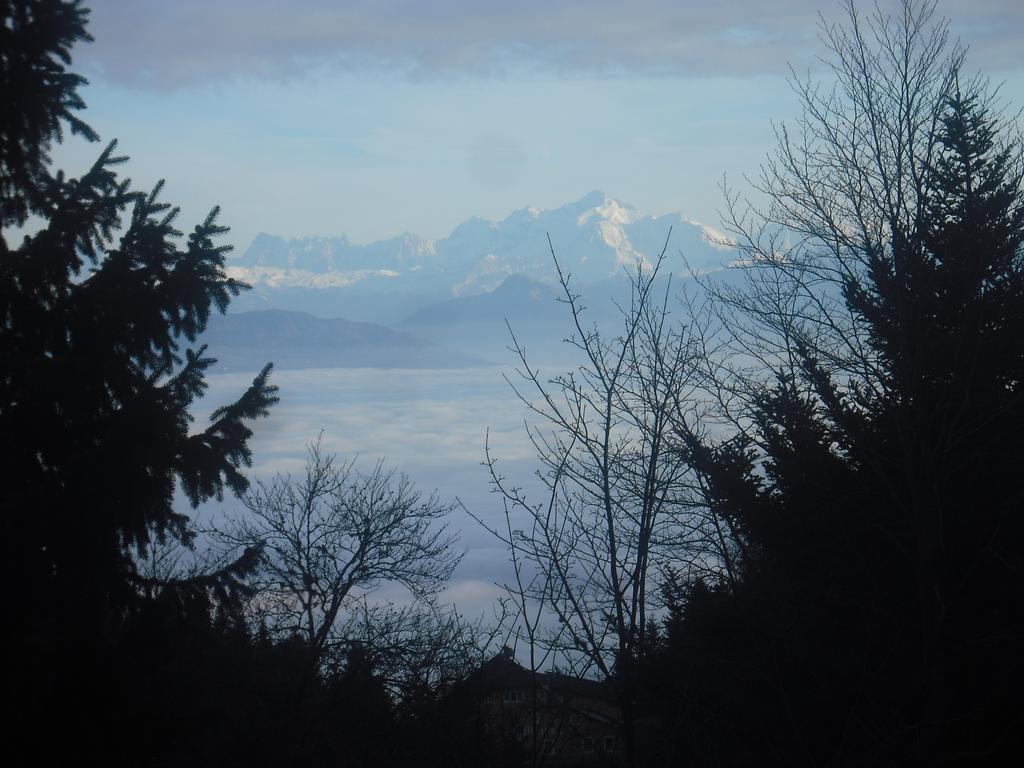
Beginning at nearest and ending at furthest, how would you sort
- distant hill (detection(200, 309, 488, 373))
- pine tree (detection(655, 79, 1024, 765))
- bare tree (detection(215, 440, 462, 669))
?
pine tree (detection(655, 79, 1024, 765)) → bare tree (detection(215, 440, 462, 669)) → distant hill (detection(200, 309, 488, 373))

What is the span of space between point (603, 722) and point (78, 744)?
2689mm

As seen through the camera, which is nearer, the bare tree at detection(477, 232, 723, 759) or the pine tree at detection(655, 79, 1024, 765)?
the bare tree at detection(477, 232, 723, 759)

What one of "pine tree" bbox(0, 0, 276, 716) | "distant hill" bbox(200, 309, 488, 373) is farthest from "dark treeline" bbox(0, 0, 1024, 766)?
"distant hill" bbox(200, 309, 488, 373)

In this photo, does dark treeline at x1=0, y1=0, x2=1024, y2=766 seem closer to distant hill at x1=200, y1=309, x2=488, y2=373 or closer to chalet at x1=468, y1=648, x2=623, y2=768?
chalet at x1=468, y1=648, x2=623, y2=768

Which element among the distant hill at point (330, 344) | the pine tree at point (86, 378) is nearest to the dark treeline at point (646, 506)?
the pine tree at point (86, 378)

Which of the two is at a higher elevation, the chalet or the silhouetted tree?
the silhouetted tree

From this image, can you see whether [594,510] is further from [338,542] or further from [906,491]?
[338,542]

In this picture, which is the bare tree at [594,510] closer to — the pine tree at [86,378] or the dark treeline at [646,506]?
the dark treeline at [646,506]

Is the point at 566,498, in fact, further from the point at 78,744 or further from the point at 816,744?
the point at 816,744

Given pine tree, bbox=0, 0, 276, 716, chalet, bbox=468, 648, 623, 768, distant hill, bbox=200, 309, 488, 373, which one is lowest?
chalet, bbox=468, 648, 623, 768

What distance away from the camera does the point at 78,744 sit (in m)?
4.68

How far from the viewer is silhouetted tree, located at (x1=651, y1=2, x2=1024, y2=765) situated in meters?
7.48

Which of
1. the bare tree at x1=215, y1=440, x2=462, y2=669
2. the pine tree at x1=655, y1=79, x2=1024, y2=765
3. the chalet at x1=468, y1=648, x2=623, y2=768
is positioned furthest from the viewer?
the bare tree at x1=215, y1=440, x2=462, y2=669

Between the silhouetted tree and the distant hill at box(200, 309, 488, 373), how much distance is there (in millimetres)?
31952
